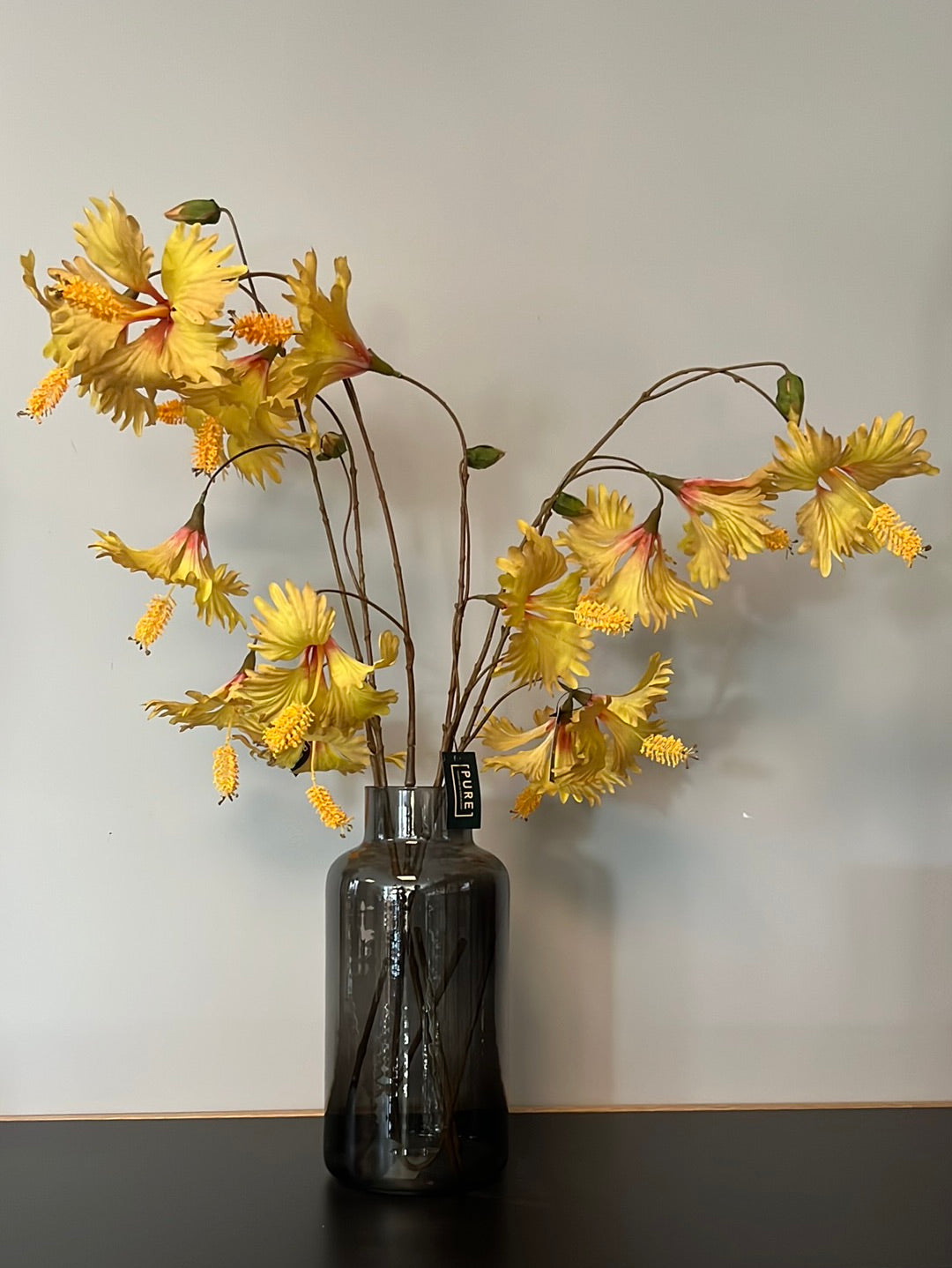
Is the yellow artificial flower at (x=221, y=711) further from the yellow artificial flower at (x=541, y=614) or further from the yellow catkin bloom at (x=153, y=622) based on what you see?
the yellow artificial flower at (x=541, y=614)

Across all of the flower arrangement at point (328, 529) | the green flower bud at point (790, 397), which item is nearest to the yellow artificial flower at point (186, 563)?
the flower arrangement at point (328, 529)

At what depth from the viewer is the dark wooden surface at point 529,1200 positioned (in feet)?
2.58

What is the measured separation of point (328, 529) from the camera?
3.20 ft

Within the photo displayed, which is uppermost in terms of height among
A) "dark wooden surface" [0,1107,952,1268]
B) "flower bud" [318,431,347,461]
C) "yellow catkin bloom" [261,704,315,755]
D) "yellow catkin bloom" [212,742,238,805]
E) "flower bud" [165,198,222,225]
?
"flower bud" [165,198,222,225]

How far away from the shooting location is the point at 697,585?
1172 mm

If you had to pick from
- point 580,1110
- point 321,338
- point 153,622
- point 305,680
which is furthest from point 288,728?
point 580,1110

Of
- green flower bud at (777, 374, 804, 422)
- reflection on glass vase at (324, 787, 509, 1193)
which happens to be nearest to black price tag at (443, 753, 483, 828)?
reflection on glass vase at (324, 787, 509, 1193)

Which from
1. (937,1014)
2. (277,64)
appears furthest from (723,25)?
(937,1014)

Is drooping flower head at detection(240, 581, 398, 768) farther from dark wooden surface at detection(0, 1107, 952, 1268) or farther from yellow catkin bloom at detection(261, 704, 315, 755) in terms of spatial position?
dark wooden surface at detection(0, 1107, 952, 1268)

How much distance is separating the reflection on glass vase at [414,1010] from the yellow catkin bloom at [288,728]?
6.0 inches

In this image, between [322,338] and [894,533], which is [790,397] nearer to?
[894,533]

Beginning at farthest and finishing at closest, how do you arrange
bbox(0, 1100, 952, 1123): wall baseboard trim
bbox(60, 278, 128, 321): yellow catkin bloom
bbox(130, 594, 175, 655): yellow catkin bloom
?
bbox(0, 1100, 952, 1123): wall baseboard trim < bbox(130, 594, 175, 655): yellow catkin bloom < bbox(60, 278, 128, 321): yellow catkin bloom

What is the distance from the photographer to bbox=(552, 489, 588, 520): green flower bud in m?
0.95

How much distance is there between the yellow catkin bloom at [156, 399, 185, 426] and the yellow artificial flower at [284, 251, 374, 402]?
9 cm
